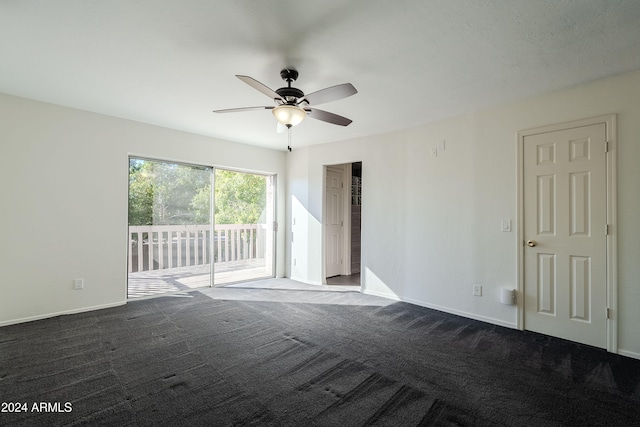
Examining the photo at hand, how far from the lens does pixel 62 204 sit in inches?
137

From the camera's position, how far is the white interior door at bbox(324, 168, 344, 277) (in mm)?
5734

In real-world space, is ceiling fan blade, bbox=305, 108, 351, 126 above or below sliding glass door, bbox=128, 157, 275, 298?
above

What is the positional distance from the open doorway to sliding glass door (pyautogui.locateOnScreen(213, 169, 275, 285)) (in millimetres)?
1116

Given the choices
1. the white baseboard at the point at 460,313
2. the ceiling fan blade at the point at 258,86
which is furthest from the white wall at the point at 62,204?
the white baseboard at the point at 460,313

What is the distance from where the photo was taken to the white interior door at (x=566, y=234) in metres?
2.73

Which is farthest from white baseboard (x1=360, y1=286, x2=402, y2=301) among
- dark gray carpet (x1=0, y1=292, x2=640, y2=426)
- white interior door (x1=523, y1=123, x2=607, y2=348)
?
white interior door (x1=523, y1=123, x2=607, y2=348)

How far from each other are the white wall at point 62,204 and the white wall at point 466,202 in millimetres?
3257

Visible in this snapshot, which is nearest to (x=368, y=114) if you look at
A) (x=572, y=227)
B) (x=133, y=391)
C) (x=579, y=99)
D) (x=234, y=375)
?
(x=579, y=99)

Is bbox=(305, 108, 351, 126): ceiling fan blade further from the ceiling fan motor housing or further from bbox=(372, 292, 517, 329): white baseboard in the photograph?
bbox=(372, 292, 517, 329): white baseboard

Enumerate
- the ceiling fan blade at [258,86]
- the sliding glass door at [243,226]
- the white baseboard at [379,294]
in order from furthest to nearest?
1. the sliding glass door at [243,226]
2. the white baseboard at [379,294]
3. the ceiling fan blade at [258,86]

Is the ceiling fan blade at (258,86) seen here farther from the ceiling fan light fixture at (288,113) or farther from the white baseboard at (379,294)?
the white baseboard at (379,294)

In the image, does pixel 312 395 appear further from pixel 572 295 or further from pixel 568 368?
pixel 572 295

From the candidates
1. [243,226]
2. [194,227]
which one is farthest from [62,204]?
[243,226]

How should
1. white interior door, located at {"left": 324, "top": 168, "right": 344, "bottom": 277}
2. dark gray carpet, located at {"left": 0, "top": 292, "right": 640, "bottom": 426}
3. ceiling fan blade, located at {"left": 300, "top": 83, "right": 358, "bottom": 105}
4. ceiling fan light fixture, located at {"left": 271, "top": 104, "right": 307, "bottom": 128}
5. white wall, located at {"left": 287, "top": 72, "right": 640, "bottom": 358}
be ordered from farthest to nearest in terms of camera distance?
white interior door, located at {"left": 324, "top": 168, "right": 344, "bottom": 277} → white wall, located at {"left": 287, "top": 72, "right": 640, "bottom": 358} → ceiling fan light fixture, located at {"left": 271, "top": 104, "right": 307, "bottom": 128} → ceiling fan blade, located at {"left": 300, "top": 83, "right": 358, "bottom": 105} → dark gray carpet, located at {"left": 0, "top": 292, "right": 640, "bottom": 426}
